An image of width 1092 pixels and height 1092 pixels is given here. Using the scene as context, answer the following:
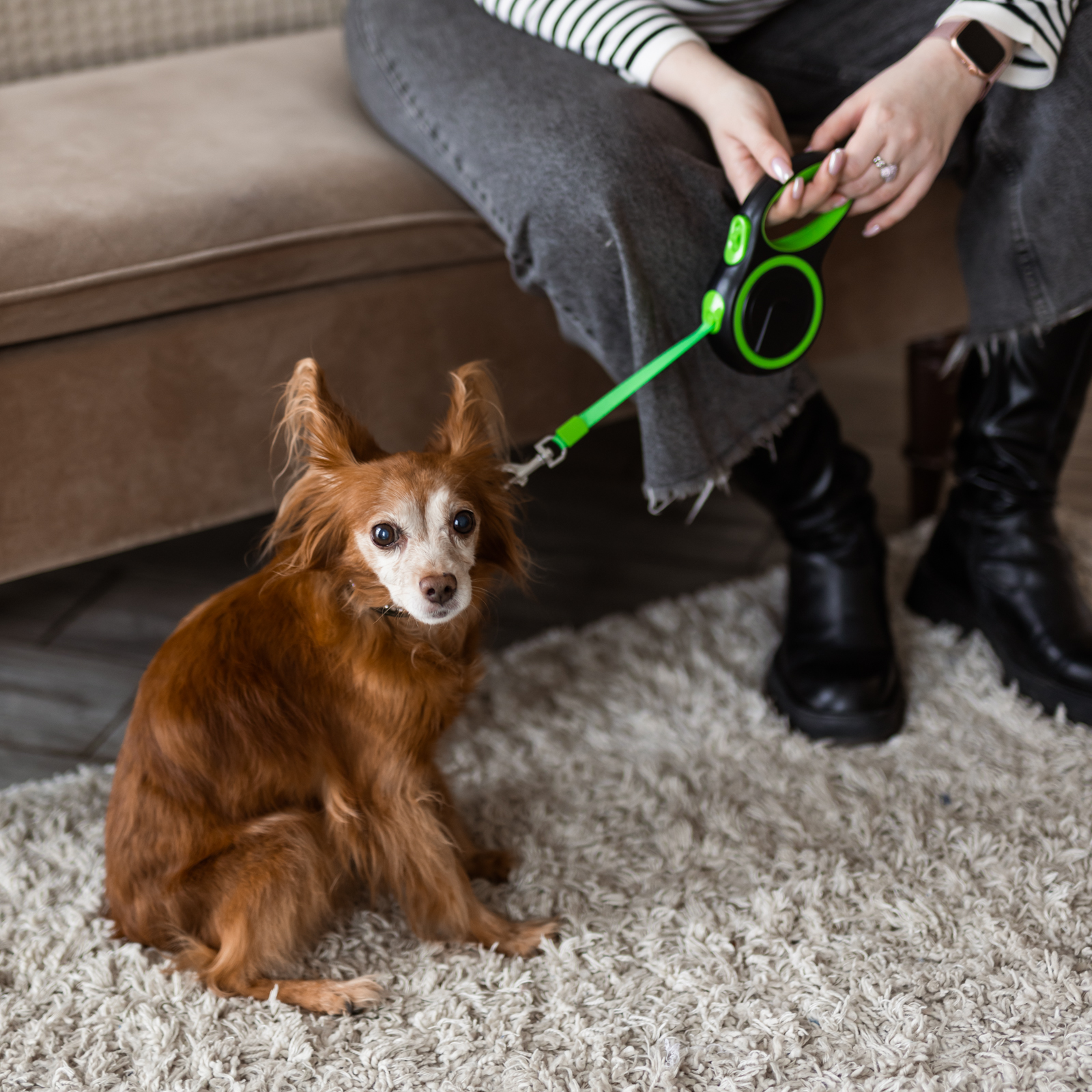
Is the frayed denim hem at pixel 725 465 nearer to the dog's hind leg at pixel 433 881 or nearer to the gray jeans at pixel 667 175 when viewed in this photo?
the gray jeans at pixel 667 175

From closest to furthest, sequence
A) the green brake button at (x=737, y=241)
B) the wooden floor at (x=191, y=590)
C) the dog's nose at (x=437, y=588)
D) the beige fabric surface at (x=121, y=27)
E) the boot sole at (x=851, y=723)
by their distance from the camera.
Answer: the dog's nose at (x=437, y=588)
the green brake button at (x=737, y=241)
the boot sole at (x=851, y=723)
the wooden floor at (x=191, y=590)
the beige fabric surface at (x=121, y=27)

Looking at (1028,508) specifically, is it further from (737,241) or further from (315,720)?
(315,720)

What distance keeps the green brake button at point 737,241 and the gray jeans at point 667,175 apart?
0.08m

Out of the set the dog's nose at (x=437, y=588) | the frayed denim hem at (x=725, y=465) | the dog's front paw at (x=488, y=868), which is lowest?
the dog's front paw at (x=488, y=868)

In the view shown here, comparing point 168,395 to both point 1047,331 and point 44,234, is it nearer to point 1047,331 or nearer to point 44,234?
point 44,234

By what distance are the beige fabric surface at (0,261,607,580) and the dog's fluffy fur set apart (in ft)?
0.93

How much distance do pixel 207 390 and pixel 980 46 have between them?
0.92 metres

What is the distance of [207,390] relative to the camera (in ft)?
4.15

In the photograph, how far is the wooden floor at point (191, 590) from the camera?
4.83ft

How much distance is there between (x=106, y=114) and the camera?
1402mm

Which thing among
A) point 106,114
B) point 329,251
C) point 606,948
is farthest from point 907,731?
point 106,114

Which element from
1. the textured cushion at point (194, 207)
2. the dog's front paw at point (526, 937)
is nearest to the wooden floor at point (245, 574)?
the textured cushion at point (194, 207)

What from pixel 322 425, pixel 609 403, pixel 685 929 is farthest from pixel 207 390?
pixel 685 929

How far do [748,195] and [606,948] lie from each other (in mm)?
752
